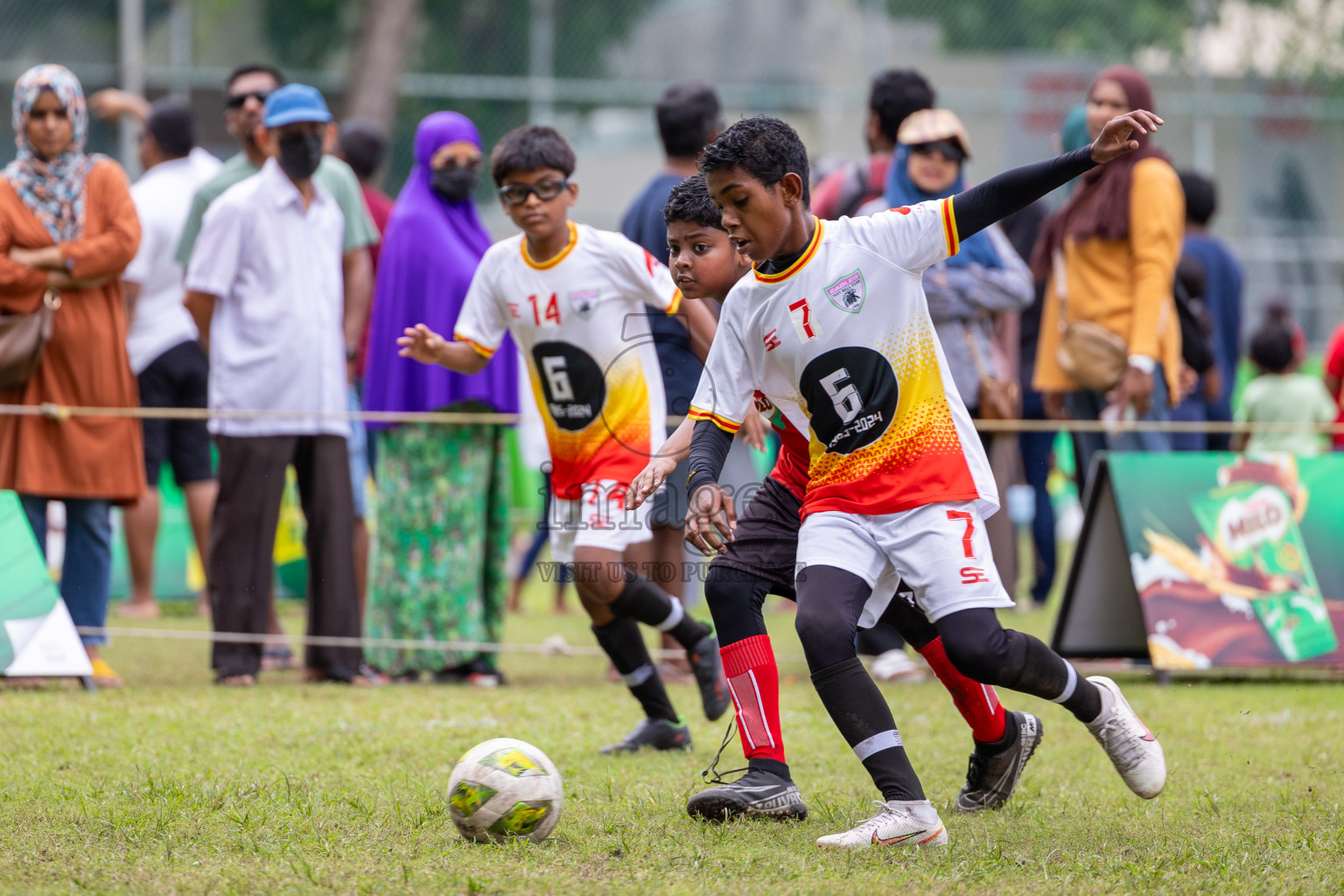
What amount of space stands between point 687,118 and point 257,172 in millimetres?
1972

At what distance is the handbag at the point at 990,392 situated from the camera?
6.69 m

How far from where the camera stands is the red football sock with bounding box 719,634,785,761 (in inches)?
155

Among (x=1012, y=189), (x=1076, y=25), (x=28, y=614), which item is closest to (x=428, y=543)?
(x=28, y=614)

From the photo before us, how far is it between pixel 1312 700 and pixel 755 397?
3.20 metres

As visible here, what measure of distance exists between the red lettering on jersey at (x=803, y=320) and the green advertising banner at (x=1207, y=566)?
3.21m

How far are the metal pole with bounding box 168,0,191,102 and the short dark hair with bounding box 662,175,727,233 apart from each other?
11.6 metres

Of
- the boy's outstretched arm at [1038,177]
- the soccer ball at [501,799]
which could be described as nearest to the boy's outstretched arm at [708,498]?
the soccer ball at [501,799]

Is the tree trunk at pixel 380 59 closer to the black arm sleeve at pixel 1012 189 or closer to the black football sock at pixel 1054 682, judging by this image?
the black arm sleeve at pixel 1012 189

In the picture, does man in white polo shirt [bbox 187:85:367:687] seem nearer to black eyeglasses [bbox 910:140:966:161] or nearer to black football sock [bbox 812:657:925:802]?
black eyeglasses [bbox 910:140:966:161]

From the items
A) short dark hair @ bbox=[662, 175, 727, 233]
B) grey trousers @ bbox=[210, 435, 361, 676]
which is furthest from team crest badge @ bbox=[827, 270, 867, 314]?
grey trousers @ bbox=[210, 435, 361, 676]

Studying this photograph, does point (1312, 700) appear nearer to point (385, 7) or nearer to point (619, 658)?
point (619, 658)

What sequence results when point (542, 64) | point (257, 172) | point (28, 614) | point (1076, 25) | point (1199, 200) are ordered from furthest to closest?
point (1076, 25), point (542, 64), point (1199, 200), point (257, 172), point (28, 614)

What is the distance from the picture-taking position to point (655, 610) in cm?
514

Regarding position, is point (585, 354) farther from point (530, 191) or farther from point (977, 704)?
point (977, 704)
